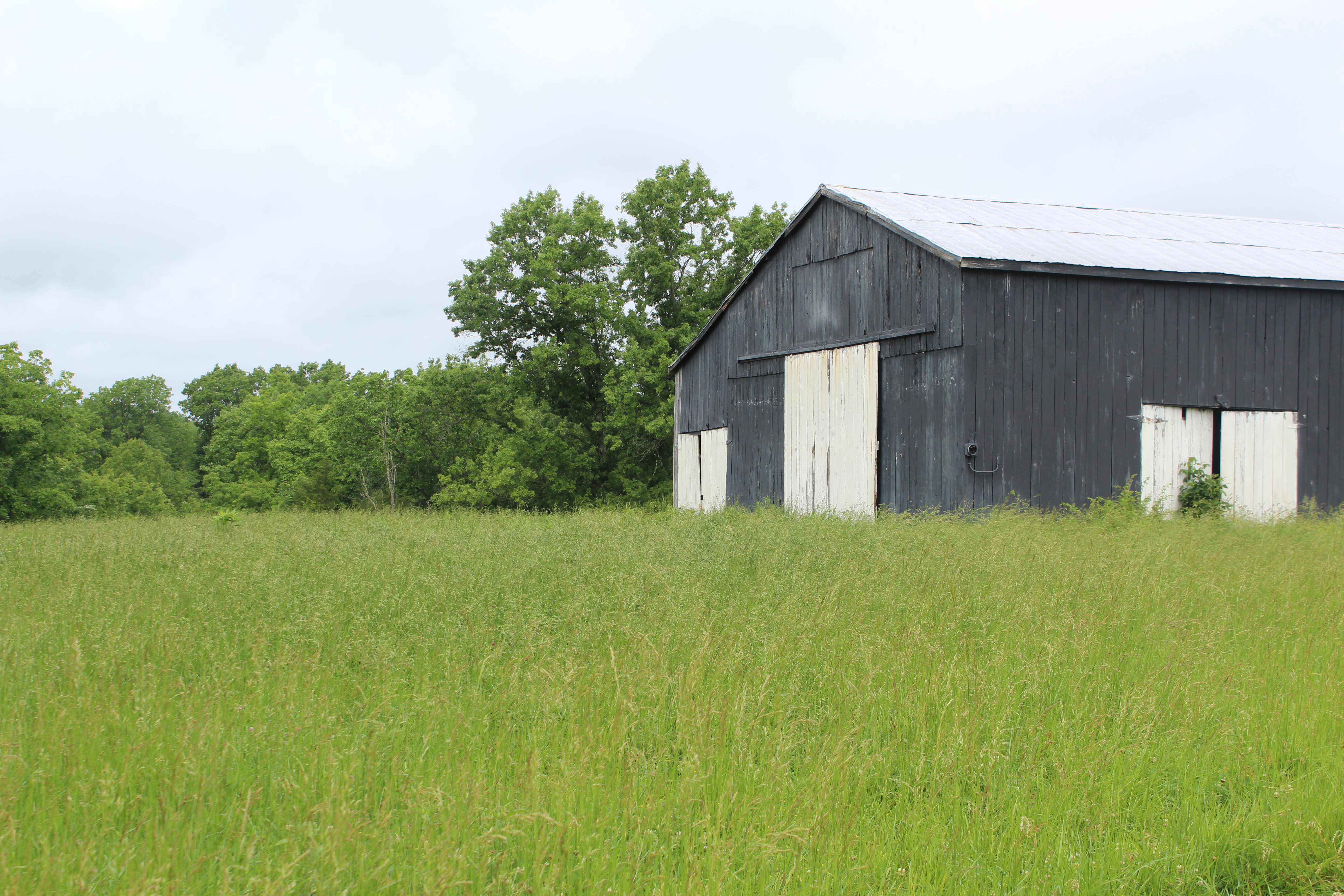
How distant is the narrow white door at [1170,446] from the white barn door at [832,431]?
415cm

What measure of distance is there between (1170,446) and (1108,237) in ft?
13.3

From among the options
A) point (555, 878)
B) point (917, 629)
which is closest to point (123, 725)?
point (555, 878)

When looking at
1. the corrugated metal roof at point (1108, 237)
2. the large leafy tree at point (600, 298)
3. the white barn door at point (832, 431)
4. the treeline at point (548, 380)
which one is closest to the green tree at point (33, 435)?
the treeline at point (548, 380)

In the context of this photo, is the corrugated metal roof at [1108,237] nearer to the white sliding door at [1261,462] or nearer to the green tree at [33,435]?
the white sliding door at [1261,462]

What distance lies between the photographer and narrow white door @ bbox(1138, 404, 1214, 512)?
44.6 ft

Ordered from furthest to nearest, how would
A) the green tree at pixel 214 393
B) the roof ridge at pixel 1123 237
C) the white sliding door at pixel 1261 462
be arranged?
the green tree at pixel 214 393
the roof ridge at pixel 1123 237
the white sliding door at pixel 1261 462

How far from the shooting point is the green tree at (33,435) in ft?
95.5

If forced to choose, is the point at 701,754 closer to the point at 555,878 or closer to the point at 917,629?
the point at 555,878

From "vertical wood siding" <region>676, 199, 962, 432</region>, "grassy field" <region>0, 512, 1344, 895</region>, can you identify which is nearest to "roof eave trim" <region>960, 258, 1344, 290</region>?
"vertical wood siding" <region>676, 199, 962, 432</region>

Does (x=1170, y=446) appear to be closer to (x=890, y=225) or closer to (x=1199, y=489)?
(x=1199, y=489)

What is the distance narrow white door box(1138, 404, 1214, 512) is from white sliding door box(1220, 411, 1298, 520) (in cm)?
38

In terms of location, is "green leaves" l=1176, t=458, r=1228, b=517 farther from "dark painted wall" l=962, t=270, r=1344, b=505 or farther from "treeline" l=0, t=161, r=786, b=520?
"treeline" l=0, t=161, r=786, b=520

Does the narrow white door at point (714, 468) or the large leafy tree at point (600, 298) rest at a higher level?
the large leafy tree at point (600, 298)

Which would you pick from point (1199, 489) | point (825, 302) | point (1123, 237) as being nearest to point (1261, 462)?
point (1199, 489)
